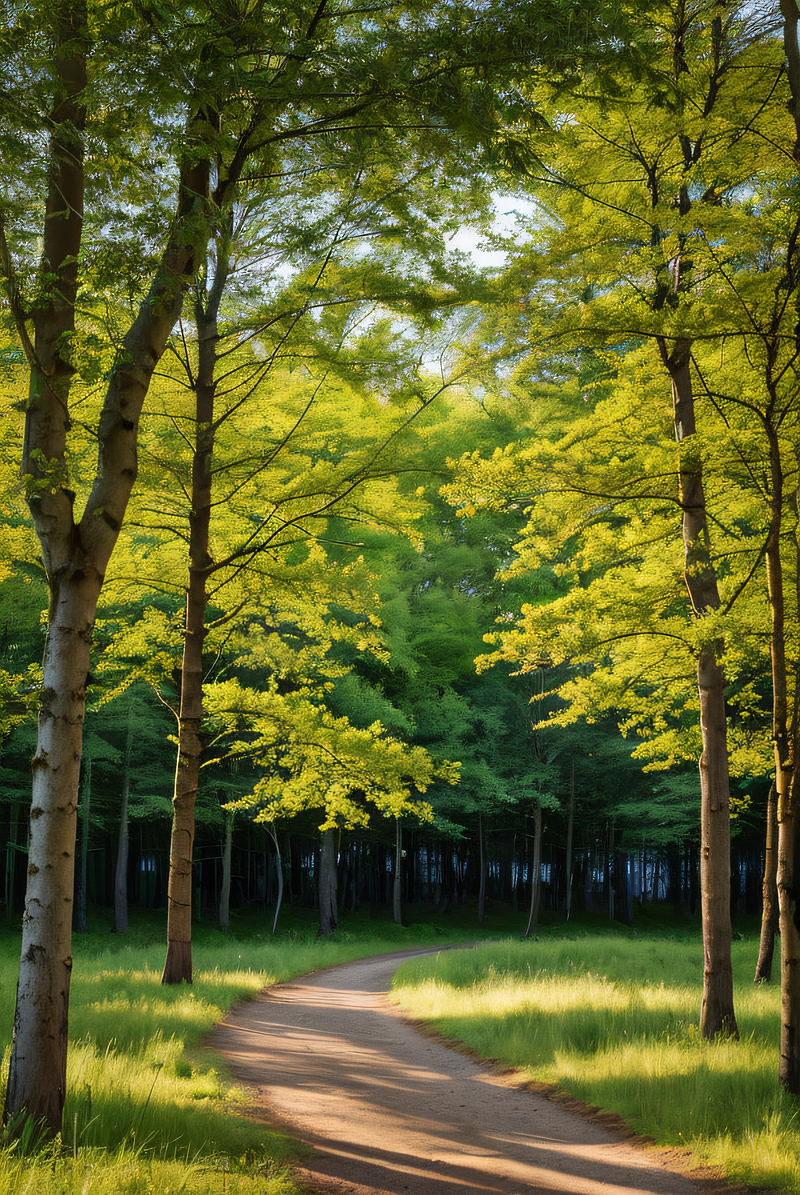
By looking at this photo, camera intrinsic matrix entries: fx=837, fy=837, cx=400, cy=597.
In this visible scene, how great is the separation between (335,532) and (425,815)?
11965 millimetres

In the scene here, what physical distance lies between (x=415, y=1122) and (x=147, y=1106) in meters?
2.18

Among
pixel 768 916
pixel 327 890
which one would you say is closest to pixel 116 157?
pixel 768 916

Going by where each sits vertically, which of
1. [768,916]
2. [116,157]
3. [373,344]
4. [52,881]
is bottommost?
[768,916]

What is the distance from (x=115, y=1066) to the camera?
236 inches

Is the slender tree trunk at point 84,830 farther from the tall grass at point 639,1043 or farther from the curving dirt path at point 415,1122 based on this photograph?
the curving dirt path at point 415,1122

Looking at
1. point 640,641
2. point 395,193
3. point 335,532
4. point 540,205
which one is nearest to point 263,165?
point 395,193

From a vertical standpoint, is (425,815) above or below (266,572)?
below

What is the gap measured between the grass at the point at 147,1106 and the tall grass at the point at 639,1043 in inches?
106

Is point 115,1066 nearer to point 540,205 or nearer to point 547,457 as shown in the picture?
point 547,457

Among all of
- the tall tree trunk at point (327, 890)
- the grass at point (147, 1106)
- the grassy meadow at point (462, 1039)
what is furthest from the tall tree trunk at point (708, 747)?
the tall tree trunk at point (327, 890)

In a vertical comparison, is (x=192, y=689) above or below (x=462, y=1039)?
above

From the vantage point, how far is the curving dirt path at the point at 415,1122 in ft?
16.3

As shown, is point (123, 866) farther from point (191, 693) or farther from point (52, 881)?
point (52, 881)

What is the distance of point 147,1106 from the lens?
503cm
